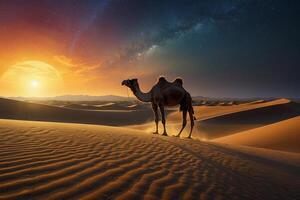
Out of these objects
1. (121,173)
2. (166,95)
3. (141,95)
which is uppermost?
(141,95)

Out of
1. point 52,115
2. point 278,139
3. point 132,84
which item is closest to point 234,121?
point 278,139

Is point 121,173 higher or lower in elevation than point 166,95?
lower

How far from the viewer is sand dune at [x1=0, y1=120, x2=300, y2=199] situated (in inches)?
118

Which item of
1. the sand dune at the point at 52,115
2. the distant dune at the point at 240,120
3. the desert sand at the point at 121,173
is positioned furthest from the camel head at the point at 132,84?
the sand dune at the point at 52,115

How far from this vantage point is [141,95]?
11.5 m

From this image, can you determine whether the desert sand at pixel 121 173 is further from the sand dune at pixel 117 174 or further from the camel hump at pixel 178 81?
the camel hump at pixel 178 81

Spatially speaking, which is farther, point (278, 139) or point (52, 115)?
point (52, 115)

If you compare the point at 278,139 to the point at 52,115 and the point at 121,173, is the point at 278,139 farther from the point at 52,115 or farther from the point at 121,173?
the point at 52,115

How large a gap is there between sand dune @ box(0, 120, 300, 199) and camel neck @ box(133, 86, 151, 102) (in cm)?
520

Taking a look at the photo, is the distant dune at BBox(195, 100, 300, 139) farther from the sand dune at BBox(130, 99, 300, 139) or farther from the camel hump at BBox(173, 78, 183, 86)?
the camel hump at BBox(173, 78, 183, 86)

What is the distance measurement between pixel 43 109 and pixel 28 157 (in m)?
27.1

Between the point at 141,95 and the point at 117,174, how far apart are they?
309 inches

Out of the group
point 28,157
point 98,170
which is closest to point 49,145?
point 28,157

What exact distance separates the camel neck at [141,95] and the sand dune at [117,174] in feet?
17.1
